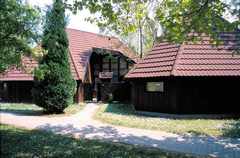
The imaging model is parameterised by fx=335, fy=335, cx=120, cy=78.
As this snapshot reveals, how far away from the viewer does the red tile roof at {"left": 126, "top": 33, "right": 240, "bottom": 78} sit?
18.5 m

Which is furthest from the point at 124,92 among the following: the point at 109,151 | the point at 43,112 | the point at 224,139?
the point at 109,151

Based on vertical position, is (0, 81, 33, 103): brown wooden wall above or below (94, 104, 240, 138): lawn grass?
above

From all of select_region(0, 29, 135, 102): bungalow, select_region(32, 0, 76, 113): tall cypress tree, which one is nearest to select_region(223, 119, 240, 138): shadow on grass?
select_region(32, 0, 76, 113): tall cypress tree

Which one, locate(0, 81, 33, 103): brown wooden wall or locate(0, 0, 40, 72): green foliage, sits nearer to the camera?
locate(0, 0, 40, 72): green foliage

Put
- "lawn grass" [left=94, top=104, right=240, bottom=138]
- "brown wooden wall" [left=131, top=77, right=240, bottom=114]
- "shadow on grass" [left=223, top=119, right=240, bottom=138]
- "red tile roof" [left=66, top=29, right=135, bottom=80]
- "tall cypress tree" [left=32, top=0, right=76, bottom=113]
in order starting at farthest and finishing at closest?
1. "red tile roof" [left=66, top=29, right=135, bottom=80]
2. "tall cypress tree" [left=32, top=0, right=76, bottom=113]
3. "brown wooden wall" [left=131, top=77, right=240, bottom=114]
4. "lawn grass" [left=94, top=104, right=240, bottom=138]
5. "shadow on grass" [left=223, top=119, right=240, bottom=138]

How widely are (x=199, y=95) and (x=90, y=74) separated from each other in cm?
1313

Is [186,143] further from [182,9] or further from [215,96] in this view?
[215,96]

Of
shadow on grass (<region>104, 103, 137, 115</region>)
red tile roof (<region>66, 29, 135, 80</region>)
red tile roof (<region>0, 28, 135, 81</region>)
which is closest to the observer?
shadow on grass (<region>104, 103, 137, 115</region>)

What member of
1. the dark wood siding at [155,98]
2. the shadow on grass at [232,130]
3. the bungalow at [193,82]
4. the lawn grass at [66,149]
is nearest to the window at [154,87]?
the bungalow at [193,82]

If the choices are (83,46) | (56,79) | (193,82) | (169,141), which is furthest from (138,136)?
(83,46)

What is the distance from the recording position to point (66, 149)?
10.0 metres

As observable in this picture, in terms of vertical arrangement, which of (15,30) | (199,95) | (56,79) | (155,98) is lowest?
(155,98)

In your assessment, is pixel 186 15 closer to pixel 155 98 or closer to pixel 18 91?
pixel 155 98

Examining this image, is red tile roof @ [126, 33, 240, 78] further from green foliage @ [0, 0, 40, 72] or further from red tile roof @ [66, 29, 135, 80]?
green foliage @ [0, 0, 40, 72]
